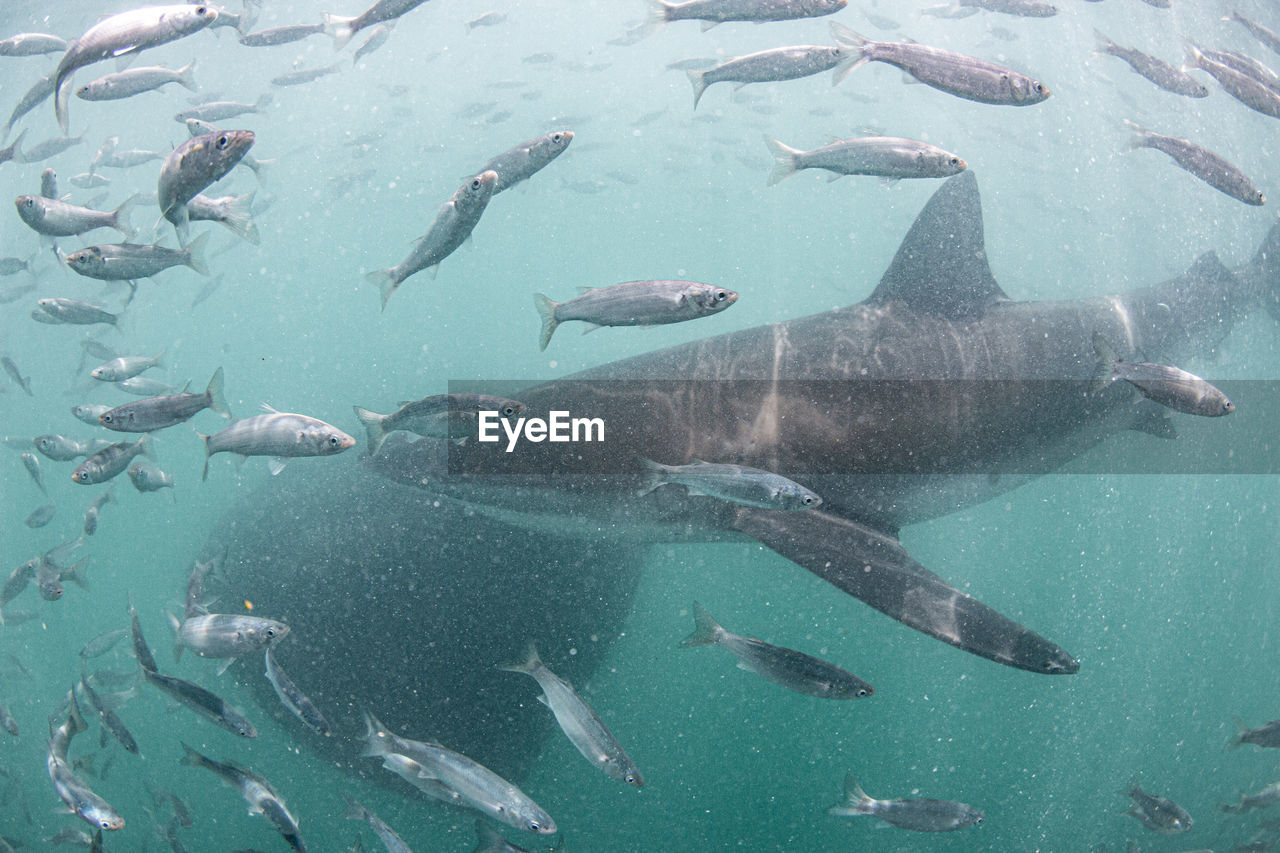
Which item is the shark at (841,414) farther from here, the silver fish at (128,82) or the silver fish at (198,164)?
the silver fish at (128,82)

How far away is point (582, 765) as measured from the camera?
459 inches

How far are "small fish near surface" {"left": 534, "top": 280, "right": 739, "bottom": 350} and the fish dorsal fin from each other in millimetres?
2767

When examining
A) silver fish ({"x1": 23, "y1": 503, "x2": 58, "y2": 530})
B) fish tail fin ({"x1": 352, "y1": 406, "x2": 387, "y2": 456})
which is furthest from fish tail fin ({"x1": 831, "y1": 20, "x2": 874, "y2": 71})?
silver fish ({"x1": 23, "y1": 503, "x2": 58, "y2": 530})

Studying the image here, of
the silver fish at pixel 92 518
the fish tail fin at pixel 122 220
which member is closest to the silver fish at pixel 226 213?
the fish tail fin at pixel 122 220

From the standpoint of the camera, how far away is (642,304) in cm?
336

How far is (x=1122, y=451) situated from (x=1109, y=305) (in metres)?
2.28

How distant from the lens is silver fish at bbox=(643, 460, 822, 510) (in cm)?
315

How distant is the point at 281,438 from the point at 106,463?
1775 millimetres

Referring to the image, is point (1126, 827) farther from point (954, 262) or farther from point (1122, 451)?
point (954, 262)

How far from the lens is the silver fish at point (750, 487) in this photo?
3.15 meters

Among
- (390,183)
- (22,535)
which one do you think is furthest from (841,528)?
(390,183)

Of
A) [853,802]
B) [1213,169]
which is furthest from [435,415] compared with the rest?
[1213,169]

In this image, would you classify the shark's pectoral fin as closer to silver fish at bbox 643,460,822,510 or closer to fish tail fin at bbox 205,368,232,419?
silver fish at bbox 643,460,822,510

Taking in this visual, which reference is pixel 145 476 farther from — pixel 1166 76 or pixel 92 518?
pixel 1166 76
